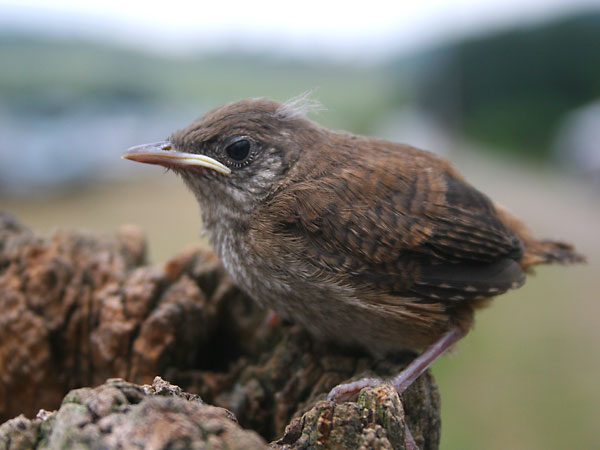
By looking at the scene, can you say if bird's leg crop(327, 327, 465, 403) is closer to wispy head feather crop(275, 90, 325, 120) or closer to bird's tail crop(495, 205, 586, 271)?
bird's tail crop(495, 205, 586, 271)

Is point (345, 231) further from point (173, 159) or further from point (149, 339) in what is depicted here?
point (149, 339)

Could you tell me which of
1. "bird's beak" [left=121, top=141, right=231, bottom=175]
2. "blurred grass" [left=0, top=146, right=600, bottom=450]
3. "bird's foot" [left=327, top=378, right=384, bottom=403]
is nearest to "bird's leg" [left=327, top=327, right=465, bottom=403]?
"bird's foot" [left=327, top=378, right=384, bottom=403]

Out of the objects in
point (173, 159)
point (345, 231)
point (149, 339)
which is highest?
point (173, 159)

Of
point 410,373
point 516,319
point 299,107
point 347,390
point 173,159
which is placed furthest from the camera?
point 516,319

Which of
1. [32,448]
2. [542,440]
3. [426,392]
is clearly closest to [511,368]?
[542,440]

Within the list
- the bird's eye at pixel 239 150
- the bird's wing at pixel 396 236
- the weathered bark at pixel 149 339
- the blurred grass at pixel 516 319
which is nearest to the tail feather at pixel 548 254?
the bird's wing at pixel 396 236

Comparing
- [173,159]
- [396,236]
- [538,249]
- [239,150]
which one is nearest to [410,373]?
[396,236]
